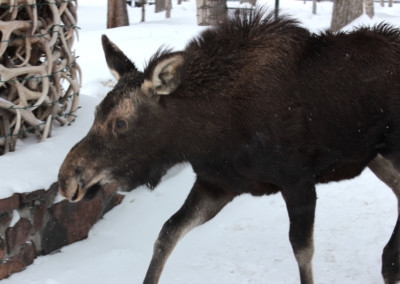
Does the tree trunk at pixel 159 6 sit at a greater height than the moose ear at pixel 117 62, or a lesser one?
lesser

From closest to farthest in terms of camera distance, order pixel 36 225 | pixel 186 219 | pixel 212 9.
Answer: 1. pixel 186 219
2. pixel 36 225
3. pixel 212 9

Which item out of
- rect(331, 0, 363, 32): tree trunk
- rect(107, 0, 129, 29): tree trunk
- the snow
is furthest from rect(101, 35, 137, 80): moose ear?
rect(107, 0, 129, 29): tree trunk

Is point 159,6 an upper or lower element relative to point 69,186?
upper

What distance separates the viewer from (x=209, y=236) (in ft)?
17.4

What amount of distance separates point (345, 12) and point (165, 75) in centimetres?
868

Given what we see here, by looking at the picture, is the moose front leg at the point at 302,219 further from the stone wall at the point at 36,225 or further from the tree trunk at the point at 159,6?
the tree trunk at the point at 159,6

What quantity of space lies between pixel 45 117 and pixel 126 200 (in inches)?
50.6

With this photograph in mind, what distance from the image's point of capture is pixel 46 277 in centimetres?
441

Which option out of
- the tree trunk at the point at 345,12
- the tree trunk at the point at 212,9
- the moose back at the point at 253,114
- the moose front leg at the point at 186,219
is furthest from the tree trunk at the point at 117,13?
the moose front leg at the point at 186,219

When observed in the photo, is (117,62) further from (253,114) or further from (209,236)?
(209,236)

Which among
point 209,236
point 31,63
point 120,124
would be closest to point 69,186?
point 120,124

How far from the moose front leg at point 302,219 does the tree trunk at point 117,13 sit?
35.0 feet

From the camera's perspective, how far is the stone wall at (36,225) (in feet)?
14.3

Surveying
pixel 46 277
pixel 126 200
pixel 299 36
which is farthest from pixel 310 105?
pixel 126 200
